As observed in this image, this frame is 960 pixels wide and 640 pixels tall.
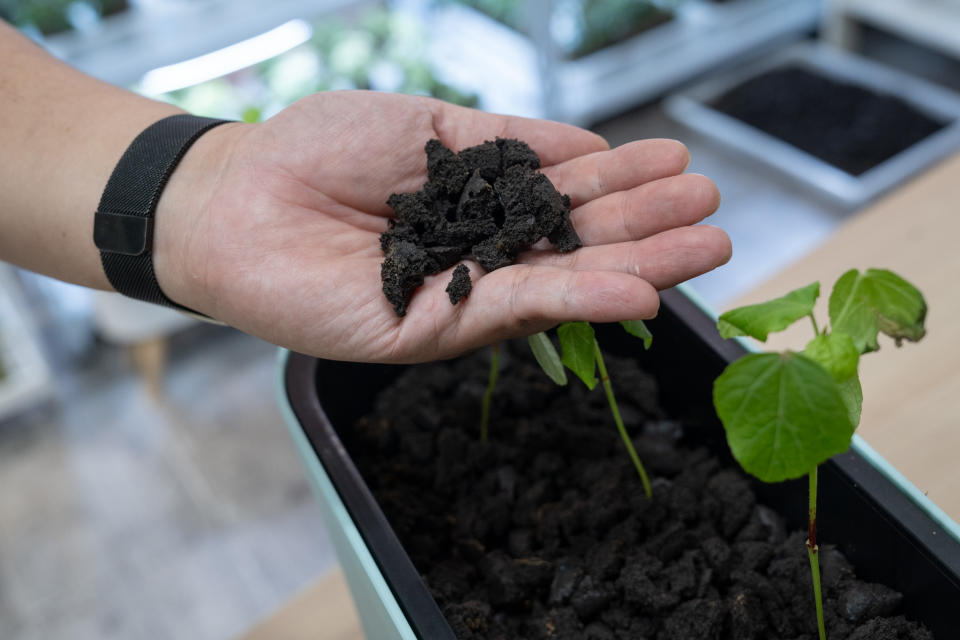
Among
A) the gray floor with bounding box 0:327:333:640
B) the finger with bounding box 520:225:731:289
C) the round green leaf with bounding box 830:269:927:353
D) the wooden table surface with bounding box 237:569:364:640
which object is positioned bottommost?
the gray floor with bounding box 0:327:333:640

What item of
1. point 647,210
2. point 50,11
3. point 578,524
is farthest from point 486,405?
point 50,11

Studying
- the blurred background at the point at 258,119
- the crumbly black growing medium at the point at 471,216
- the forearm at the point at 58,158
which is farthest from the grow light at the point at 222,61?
the crumbly black growing medium at the point at 471,216

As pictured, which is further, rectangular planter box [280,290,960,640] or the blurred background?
the blurred background

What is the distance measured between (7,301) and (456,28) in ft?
5.52

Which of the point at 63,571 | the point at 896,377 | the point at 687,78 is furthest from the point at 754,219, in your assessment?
the point at 63,571

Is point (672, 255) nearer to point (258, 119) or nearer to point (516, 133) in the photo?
point (516, 133)

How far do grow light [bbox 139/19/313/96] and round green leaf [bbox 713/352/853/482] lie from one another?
1946 millimetres

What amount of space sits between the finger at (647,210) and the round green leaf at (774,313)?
170mm

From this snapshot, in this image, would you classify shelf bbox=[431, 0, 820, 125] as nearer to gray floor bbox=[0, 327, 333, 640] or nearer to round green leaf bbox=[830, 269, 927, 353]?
gray floor bbox=[0, 327, 333, 640]

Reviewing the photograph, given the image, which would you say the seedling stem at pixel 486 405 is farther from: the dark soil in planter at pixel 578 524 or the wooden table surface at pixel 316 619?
the wooden table surface at pixel 316 619

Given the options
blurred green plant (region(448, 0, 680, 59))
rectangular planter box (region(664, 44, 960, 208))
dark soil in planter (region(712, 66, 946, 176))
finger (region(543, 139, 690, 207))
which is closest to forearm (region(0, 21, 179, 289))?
finger (region(543, 139, 690, 207))

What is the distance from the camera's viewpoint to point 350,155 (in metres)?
0.92

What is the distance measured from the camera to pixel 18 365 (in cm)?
195

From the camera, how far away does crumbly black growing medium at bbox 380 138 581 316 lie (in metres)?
0.78
